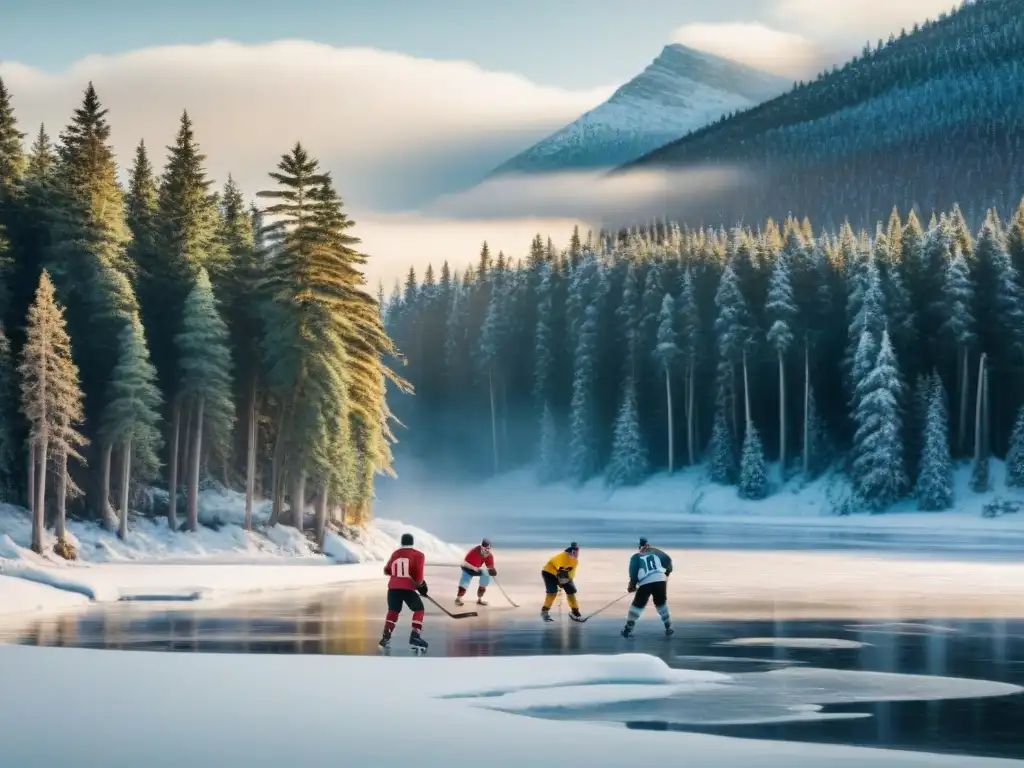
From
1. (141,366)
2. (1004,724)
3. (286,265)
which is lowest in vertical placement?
(1004,724)

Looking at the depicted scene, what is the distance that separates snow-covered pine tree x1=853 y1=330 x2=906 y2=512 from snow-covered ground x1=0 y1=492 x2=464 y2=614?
3554cm

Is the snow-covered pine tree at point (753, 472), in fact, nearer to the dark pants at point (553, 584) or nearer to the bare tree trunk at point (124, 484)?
the bare tree trunk at point (124, 484)

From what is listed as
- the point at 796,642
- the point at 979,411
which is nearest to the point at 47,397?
the point at 796,642

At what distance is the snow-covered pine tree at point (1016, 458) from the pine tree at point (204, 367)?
49160 mm

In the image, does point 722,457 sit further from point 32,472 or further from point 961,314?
point 32,472

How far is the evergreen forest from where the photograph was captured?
57219mm

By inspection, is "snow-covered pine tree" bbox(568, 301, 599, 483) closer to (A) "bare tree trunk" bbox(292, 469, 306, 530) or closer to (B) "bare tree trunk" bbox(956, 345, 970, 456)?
(B) "bare tree trunk" bbox(956, 345, 970, 456)

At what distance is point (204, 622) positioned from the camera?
1212 inches

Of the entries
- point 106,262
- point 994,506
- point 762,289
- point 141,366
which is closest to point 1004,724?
point 141,366

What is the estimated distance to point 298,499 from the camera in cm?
6044

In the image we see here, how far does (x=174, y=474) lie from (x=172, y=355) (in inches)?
240

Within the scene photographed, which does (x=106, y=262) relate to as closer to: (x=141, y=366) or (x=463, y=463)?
(x=141, y=366)

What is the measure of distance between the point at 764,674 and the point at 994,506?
6895 cm

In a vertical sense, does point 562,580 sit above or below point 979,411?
below
